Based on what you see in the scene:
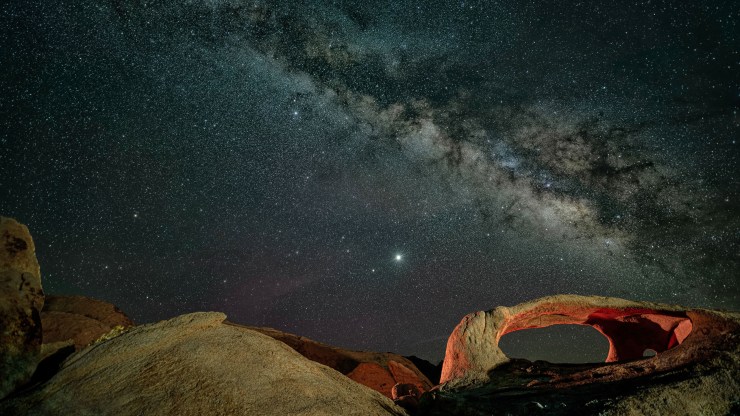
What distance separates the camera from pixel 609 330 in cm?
769

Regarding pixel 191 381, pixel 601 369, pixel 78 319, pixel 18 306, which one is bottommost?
pixel 78 319

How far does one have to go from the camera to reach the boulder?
3.23 m

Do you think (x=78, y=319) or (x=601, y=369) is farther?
(x=78, y=319)

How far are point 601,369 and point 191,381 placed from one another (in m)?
5.31

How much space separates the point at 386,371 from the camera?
553 inches

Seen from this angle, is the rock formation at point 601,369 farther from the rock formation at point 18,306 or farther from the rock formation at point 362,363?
the rock formation at point 362,363

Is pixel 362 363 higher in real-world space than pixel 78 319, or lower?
lower

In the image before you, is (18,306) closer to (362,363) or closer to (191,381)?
(191,381)

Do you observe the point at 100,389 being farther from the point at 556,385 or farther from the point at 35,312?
the point at 556,385

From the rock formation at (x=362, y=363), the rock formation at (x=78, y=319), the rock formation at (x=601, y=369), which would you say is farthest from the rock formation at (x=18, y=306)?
the rock formation at (x=362, y=363)

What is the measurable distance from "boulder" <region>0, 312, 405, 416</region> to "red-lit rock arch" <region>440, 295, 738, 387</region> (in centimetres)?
192

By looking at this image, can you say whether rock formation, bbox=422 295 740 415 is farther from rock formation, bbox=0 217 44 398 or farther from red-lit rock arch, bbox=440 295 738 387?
rock formation, bbox=0 217 44 398

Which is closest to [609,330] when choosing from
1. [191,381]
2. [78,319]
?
[191,381]

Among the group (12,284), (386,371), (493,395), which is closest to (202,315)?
(12,284)
